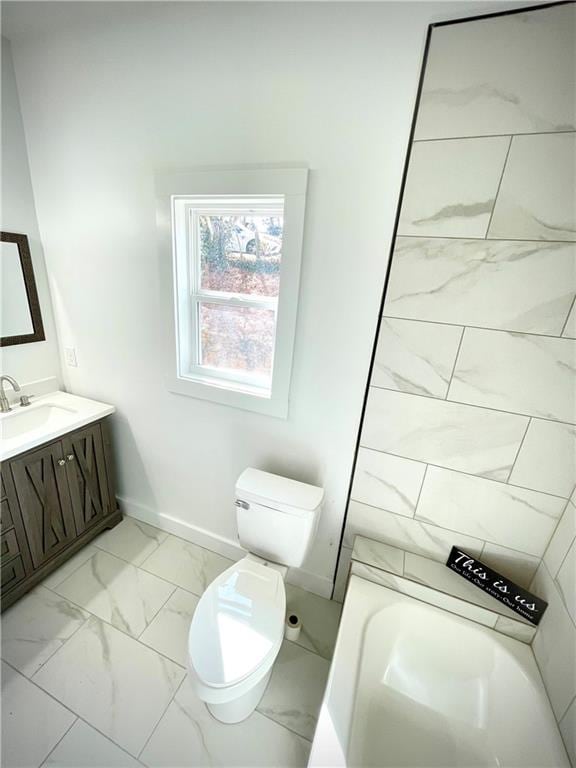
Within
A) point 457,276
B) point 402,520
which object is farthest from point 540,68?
point 402,520

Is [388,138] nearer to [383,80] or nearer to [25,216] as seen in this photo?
[383,80]

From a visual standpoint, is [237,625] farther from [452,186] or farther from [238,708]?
[452,186]

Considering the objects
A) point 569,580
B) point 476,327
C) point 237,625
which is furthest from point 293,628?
point 476,327

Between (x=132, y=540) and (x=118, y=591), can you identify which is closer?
(x=118, y=591)

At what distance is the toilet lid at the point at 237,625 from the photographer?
95cm

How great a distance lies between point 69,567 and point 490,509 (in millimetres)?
2115

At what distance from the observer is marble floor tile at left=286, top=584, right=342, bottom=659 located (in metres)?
1.38

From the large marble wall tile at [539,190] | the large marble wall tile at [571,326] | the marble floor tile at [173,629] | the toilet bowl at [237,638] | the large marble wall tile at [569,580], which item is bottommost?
the marble floor tile at [173,629]

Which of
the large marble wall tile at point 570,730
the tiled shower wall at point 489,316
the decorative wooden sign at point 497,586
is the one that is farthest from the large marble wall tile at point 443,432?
the large marble wall tile at point 570,730

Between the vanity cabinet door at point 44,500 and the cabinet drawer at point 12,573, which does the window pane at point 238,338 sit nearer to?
the vanity cabinet door at point 44,500

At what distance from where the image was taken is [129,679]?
121 centimetres

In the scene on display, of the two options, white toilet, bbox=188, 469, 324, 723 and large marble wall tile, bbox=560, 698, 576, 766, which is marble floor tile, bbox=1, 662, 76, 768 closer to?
white toilet, bbox=188, 469, 324, 723

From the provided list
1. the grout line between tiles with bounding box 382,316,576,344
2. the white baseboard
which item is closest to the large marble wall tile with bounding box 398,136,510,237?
the grout line between tiles with bounding box 382,316,576,344

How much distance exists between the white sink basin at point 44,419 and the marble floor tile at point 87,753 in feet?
3.43
